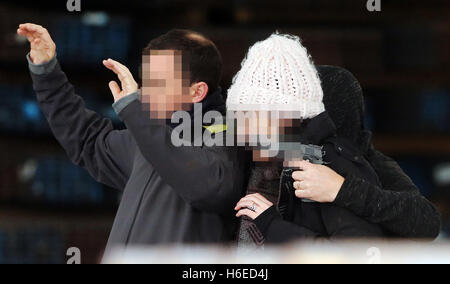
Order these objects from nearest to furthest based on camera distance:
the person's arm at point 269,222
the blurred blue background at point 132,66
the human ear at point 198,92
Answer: the person's arm at point 269,222
the human ear at point 198,92
the blurred blue background at point 132,66

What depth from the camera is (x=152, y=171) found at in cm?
92

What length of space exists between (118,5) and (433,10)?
1.14m

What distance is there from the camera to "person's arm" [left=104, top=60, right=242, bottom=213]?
2.74 feet

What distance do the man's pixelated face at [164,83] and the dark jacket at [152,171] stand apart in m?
0.03

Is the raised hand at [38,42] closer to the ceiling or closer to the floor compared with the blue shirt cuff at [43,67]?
closer to the ceiling

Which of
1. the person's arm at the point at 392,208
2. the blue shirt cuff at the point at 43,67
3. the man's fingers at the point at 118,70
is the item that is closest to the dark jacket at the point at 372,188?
the person's arm at the point at 392,208

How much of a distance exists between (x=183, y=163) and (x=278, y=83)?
0.14m

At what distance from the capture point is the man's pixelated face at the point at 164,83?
34.9 inches

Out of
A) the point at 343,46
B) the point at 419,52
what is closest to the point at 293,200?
the point at 343,46

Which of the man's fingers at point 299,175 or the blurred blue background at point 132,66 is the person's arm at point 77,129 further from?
the blurred blue background at point 132,66

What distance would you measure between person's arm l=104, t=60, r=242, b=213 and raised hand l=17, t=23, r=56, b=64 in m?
0.14

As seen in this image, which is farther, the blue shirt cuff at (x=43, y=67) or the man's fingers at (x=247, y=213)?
the blue shirt cuff at (x=43, y=67)

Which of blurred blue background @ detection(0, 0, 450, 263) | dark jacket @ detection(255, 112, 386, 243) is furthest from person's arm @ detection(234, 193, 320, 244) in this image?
blurred blue background @ detection(0, 0, 450, 263)

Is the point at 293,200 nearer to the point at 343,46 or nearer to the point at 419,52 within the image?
the point at 343,46
